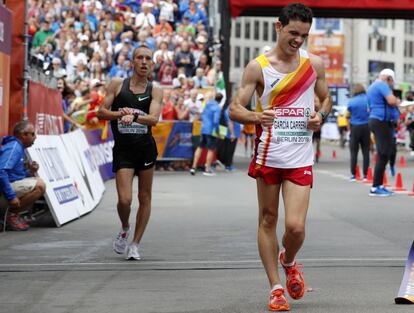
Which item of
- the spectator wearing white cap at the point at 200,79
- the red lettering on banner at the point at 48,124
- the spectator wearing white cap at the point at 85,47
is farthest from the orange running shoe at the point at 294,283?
the spectator wearing white cap at the point at 85,47

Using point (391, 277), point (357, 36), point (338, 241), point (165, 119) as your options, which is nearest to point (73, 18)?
point (165, 119)

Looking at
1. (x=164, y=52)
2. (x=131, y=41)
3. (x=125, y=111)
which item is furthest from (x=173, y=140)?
(x=125, y=111)

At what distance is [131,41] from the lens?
34.5 meters

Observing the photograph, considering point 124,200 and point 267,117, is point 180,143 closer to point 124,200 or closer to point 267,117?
point 124,200

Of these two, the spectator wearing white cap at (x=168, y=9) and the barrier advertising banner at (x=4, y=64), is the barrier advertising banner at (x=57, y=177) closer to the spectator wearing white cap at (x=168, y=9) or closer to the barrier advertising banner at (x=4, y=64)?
the barrier advertising banner at (x=4, y=64)

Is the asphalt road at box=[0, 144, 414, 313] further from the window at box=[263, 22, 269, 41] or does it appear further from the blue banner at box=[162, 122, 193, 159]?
the window at box=[263, 22, 269, 41]

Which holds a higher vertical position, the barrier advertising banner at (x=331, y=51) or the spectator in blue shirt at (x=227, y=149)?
the barrier advertising banner at (x=331, y=51)

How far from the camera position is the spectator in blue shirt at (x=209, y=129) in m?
26.7

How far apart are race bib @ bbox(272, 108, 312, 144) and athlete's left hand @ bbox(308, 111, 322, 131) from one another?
0.11ft

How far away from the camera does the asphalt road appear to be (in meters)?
8.19

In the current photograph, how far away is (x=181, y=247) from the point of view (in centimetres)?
1181

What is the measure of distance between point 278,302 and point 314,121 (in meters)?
1.17

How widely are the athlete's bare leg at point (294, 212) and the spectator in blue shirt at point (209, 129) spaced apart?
60.7 ft

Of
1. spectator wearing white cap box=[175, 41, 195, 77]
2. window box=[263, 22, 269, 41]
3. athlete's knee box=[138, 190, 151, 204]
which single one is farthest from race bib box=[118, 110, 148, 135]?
window box=[263, 22, 269, 41]
